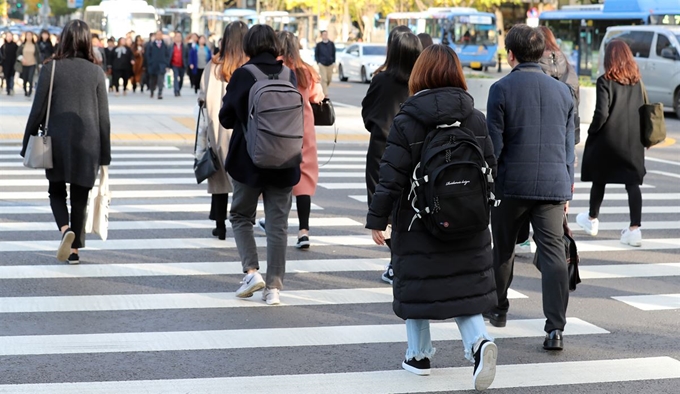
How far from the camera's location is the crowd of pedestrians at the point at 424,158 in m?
5.20

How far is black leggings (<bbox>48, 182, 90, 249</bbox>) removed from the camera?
327 inches

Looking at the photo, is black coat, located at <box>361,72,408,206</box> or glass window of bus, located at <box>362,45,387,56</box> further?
glass window of bus, located at <box>362,45,387,56</box>

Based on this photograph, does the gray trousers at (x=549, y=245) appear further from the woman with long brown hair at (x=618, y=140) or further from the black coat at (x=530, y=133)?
the woman with long brown hair at (x=618, y=140)

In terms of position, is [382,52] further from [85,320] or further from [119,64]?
[85,320]

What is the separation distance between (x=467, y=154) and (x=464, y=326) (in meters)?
0.83

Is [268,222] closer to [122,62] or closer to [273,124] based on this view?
[273,124]

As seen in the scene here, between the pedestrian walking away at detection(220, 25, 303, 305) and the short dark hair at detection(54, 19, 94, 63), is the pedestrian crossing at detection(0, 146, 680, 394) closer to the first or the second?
the pedestrian walking away at detection(220, 25, 303, 305)

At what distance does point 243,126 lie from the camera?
6945 mm

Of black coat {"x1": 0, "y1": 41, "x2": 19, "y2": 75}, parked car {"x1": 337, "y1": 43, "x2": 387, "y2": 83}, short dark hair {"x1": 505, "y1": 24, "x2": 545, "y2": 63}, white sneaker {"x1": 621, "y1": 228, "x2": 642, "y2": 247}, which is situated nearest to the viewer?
short dark hair {"x1": 505, "y1": 24, "x2": 545, "y2": 63}

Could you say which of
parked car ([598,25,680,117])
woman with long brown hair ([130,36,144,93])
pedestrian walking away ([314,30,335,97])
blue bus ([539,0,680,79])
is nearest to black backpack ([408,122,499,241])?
parked car ([598,25,680,117])

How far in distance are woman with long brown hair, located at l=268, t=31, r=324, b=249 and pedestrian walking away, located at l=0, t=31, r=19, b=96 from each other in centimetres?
2157

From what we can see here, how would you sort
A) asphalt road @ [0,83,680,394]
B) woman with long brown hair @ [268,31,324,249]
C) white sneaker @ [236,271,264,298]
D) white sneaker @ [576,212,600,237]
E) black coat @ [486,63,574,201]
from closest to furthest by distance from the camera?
asphalt road @ [0,83,680,394], black coat @ [486,63,574,201], white sneaker @ [236,271,264,298], woman with long brown hair @ [268,31,324,249], white sneaker @ [576,212,600,237]

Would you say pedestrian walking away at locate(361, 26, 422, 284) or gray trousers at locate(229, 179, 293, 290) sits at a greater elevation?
pedestrian walking away at locate(361, 26, 422, 284)

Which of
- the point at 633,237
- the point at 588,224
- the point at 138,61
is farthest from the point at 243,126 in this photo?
the point at 138,61
